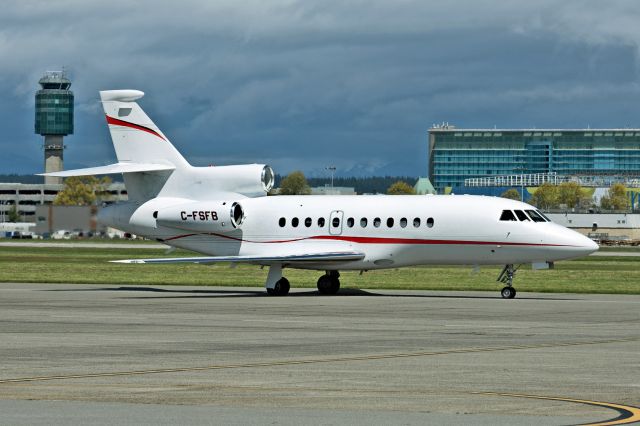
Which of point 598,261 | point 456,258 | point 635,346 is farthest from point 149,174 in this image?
point 598,261

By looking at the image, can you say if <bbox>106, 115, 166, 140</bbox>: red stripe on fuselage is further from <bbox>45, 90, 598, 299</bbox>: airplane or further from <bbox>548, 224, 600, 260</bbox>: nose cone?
<bbox>548, 224, 600, 260</bbox>: nose cone

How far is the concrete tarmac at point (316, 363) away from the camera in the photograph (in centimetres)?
1548

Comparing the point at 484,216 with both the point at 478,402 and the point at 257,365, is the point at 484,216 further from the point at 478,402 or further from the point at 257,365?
the point at 478,402

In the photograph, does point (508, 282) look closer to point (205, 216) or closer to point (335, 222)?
point (335, 222)

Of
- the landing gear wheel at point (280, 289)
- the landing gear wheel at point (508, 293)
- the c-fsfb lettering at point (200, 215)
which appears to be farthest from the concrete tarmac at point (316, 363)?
the c-fsfb lettering at point (200, 215)

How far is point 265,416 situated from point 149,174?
33741 mm

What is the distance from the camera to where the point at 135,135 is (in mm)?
47844

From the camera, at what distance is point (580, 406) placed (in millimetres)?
15914

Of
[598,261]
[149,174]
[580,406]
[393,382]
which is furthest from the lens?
[598,261]

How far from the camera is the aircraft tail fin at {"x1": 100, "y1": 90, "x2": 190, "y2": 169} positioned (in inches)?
1886

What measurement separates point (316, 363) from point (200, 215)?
26057mm

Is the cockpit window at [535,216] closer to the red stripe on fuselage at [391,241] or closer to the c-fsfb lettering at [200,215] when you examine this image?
the red stripe on fuselage at [391,241]

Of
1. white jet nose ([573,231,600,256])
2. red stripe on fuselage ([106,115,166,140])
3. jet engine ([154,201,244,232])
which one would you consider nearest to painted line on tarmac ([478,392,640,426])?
white jet nose ([573,231,600,256])

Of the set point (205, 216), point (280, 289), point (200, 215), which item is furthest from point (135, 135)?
point (280, 289)
